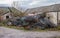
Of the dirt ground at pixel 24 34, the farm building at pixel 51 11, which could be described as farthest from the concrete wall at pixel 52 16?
the dirt ground at pixel 24 34

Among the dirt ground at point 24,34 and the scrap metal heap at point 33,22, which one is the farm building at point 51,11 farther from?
the dirt ground at point 24,34

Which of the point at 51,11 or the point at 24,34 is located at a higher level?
A: the point at 51,11

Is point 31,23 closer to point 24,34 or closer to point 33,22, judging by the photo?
Answer: point 33,22

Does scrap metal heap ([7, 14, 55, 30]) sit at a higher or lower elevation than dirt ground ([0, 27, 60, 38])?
higher

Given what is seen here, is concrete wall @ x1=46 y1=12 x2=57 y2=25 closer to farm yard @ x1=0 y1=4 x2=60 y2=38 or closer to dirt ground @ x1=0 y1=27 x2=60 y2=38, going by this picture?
farm yard @ x1=0 y1=4 x2=60 y2=38

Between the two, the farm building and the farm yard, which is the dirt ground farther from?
the farm building

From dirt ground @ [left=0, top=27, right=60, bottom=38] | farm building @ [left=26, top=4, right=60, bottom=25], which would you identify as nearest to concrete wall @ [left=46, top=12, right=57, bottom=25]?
farm building @ [left=26, top=4, right=60, bottom=25]

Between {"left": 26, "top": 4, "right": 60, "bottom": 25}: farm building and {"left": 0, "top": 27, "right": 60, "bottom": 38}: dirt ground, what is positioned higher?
{"left": 26, "top": 4, "right": 60, "bottom": 25}: farm building

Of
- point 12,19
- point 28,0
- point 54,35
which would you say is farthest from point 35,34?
point 28,0

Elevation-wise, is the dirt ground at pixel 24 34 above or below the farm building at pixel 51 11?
below

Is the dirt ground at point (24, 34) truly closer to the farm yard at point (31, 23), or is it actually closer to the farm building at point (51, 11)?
the farm yard at point (31, 23)

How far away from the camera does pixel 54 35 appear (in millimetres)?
1828

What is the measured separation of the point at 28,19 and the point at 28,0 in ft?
0.92

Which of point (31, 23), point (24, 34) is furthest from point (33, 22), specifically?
point (24, 34)
